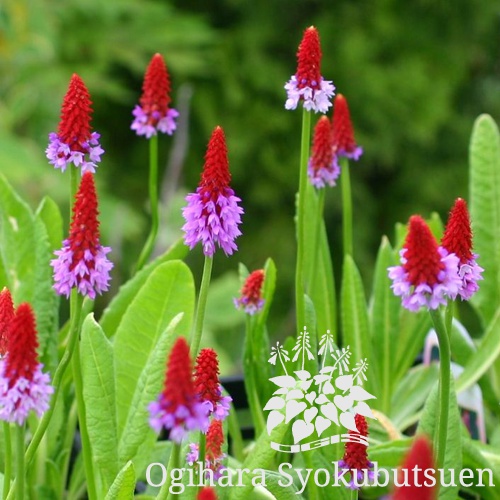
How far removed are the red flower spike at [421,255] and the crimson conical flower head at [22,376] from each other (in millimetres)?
225

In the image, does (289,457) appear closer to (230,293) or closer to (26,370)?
(26,370)

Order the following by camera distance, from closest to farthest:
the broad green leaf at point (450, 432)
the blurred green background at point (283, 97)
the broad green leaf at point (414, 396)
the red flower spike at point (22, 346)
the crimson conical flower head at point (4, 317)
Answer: the red flower spike at point (22, 346) < the crimson conical flower head at point (4, 317) < the broad green leaf at point (450, 432) < the broad green leaf at point (414, 396) < the blurred green background at point (283, 97)

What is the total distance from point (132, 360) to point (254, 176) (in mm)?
3243

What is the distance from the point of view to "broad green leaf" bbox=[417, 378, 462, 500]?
2.34 ft

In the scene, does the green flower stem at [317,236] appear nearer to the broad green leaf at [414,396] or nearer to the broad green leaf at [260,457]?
the broad green leaf at [414,396]

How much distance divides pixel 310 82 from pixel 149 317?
267mm

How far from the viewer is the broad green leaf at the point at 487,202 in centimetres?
109

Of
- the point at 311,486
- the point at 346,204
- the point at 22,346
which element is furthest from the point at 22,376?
the point at 346,204

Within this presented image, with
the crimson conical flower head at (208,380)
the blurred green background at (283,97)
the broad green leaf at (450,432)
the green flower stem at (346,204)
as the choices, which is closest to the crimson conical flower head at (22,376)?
the crimson conical flower head at (208,380)

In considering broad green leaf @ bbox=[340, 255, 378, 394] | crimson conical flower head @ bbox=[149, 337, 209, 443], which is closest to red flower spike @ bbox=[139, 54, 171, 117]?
broad green leaf @ bbox=[340, 255, 378, 394]

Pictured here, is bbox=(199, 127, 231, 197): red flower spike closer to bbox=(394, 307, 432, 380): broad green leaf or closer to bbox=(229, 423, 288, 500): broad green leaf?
bbox=(229, 423, 288, 500): broad green leaf

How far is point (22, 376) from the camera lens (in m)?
0.52

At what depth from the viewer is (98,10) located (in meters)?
3.35

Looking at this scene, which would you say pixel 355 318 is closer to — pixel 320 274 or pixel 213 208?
pixel 320 274
